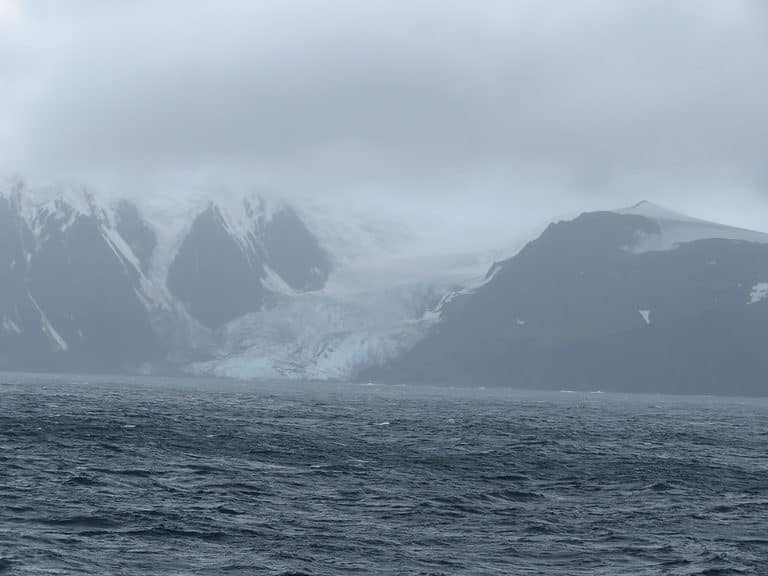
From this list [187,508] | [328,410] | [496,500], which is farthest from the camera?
[328,410]

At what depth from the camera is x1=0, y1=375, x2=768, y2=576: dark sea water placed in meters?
38.7

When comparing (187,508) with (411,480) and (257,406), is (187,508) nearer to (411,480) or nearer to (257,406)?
(411,480)

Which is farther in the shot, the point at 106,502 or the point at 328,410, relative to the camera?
the point at 328,410

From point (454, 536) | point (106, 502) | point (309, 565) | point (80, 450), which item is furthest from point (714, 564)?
point (80, 450)

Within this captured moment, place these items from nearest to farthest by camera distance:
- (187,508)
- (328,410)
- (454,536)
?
(454,536)
(187,508)
(328,410)

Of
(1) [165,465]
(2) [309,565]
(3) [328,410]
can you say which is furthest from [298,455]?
(3) [328,410]

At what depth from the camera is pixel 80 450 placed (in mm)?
66250

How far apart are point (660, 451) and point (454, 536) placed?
39.9 m

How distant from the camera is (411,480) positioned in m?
58.3

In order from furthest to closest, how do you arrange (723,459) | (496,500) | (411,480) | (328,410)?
(328,410) < (723,459) < (411,480) < (496,500)

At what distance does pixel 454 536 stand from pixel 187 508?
32.8ft

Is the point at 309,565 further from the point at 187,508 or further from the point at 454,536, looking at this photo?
the point at 187,508

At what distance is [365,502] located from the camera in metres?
50.2

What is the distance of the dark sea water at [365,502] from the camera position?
127 feet
